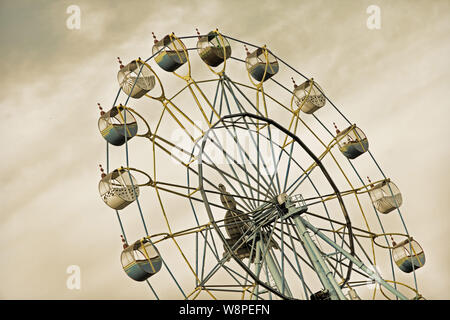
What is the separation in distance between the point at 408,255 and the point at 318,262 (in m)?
6.00

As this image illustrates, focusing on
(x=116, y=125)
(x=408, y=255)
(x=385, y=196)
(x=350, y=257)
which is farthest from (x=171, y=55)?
(x=408, y=255)

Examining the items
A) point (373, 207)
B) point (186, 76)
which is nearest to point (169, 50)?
point (186, 76)

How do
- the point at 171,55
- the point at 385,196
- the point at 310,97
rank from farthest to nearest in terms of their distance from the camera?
the point at 310,97 < the point at 385,196 < the point at 171,55

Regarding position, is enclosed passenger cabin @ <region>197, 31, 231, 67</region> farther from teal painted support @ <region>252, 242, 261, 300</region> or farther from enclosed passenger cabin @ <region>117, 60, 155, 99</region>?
teal painted support @ <region>252, 242, 261, 300</region>

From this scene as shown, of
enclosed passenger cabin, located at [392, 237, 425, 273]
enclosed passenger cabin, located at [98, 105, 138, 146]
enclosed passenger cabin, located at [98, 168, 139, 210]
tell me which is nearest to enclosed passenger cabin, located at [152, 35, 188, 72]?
enclosed passenger cabin, located at [98, 105, 138, 146]

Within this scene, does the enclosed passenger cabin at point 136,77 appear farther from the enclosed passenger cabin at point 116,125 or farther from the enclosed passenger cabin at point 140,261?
the enclosed passenger cabin at point 140,261

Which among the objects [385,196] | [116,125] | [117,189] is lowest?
[117,189]

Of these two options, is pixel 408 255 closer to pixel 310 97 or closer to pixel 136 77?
pixel 310 97

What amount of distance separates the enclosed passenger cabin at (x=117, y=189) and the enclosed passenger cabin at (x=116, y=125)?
1470mm

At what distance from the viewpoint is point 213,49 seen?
70.0 feet

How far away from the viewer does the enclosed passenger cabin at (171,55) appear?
20.9 metres

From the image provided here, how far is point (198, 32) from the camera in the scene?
856 inches
